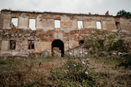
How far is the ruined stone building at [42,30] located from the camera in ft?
44.6

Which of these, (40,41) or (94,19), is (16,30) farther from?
(94,19)

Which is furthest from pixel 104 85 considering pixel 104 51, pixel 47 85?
pixel 104 51

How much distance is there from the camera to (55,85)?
210 cm

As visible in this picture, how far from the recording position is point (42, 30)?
14461mm

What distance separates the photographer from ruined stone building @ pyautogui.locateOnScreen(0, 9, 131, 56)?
13.6 m

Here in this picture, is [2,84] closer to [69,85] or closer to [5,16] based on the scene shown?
[69,85]

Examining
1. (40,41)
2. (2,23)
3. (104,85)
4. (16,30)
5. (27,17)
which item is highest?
(27,17)

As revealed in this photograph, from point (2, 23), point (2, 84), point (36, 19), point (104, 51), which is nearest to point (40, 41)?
point (36, 19)

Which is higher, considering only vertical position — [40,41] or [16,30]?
[16,30]

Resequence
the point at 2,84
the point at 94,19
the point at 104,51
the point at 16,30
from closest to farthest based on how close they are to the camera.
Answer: the point at 2,84 < the point at 104,51 < the point at 16,30 < the point at 94,19

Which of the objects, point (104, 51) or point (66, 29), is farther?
point (66, 29)

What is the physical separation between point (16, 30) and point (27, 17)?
2559 mm

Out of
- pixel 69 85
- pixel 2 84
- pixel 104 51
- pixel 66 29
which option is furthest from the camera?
pixel 66 29

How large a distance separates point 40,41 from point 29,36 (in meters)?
1.78
